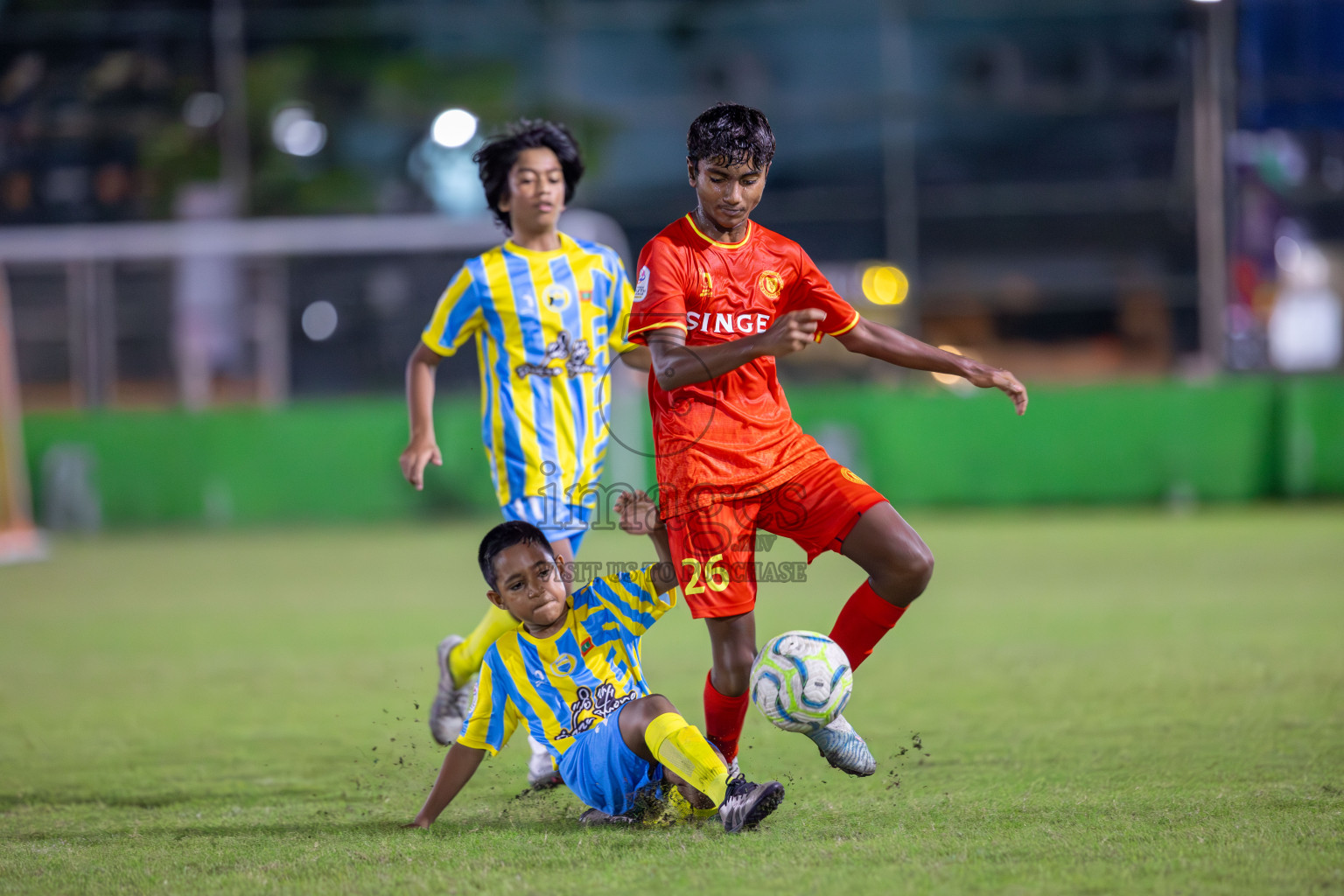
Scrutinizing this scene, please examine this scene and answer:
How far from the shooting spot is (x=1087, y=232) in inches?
791

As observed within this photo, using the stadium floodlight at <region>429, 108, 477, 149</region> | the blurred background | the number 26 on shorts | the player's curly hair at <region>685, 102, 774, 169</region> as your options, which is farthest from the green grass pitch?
the stadium floodlight at <region>429, 108, 477, 149</region>

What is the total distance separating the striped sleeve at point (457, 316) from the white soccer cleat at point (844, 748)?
74.4 inches

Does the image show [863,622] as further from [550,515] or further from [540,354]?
[540,354]

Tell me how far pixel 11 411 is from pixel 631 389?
623 centimetres

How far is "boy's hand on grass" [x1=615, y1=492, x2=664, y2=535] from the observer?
3975 mm

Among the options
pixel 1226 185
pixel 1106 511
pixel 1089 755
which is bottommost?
pixel 1106 511

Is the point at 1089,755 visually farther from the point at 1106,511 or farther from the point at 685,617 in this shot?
the point at 1106,511

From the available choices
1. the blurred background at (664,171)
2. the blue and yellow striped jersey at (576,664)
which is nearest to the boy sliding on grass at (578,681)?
the blue and yellow striped jersey at (576,664)

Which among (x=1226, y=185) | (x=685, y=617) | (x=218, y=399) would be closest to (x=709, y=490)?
(x=685, y=617)

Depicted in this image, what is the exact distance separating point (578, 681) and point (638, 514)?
526mm

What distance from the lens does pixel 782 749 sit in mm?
4875

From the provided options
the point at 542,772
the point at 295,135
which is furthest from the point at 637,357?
the point at 295,135

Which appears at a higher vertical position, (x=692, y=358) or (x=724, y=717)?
(x=692, y=358)

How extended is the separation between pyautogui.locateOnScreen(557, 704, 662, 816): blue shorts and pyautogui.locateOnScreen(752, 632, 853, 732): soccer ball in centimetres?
37
